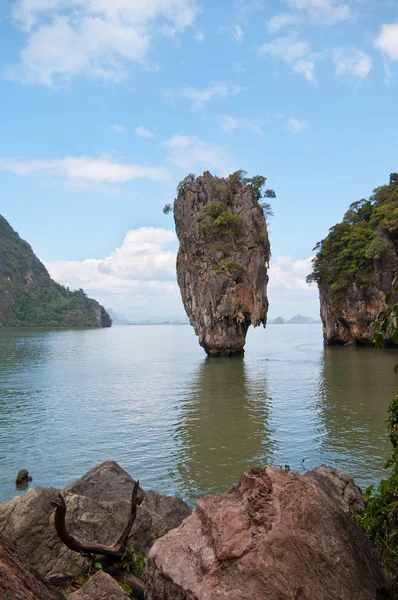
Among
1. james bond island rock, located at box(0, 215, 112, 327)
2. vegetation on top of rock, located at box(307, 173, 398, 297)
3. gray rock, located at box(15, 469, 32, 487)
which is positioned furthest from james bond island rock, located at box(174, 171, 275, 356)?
james bond island rock, located at box(0, 215, 112, 327)

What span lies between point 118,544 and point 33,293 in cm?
14921

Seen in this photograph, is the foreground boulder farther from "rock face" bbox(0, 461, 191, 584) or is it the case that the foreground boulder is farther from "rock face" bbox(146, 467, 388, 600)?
"rock face" bbox(0, 461, 191, 584)

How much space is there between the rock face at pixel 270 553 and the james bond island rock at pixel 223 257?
3786cm

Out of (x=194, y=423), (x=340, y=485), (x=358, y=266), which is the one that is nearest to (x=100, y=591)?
(x=340, y=485)

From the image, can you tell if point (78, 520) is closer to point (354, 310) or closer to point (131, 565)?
Answer: point (131, 565)

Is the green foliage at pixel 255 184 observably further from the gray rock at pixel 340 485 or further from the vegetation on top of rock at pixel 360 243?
the gray rock at pixel 340 485

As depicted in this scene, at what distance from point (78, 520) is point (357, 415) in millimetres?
15496

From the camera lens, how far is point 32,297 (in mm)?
140875

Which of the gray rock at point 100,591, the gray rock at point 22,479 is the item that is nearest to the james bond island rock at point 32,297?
the gray rock at point 22,479

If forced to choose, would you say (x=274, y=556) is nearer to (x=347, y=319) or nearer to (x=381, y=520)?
(x=381, y=520)

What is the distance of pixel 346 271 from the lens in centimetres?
4903

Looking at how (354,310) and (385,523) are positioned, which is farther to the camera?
(354,310)

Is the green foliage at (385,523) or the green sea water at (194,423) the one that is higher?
the green foliage at (385,523)

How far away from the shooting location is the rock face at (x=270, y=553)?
122 inches
